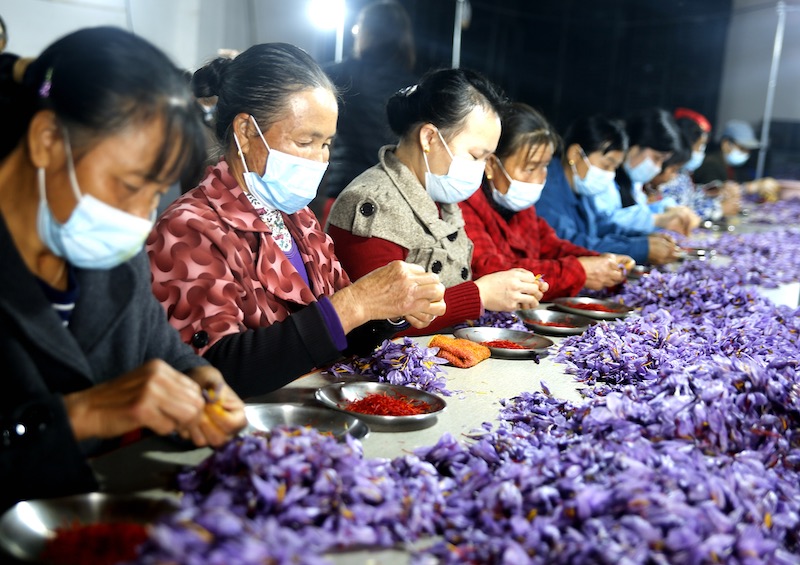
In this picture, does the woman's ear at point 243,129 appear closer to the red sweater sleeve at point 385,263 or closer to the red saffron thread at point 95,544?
the red sweater sleeve at point 385,263

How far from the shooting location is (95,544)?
46.6 inches

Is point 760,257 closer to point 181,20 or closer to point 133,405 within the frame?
point 181,20

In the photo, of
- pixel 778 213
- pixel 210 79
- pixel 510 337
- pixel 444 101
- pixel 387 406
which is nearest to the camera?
pixel 387 406

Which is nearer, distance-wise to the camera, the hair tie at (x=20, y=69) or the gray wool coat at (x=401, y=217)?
the hair tie at (x=20, y=69)

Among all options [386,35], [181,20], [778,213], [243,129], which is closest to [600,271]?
[386,35]

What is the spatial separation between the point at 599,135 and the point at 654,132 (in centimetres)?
142

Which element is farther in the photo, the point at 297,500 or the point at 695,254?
the point at 695,254

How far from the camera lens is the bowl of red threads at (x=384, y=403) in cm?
181

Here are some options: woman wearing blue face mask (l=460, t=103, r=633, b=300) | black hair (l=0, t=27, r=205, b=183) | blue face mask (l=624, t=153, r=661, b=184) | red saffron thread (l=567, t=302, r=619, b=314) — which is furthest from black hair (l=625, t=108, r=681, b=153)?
black hair (l=0, t=27, r=205, b=183)

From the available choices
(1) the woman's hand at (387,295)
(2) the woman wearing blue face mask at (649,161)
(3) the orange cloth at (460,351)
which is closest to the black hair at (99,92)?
(1) the woman's hand at (387,295)

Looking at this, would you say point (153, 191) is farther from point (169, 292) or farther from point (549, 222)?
point (549, 222)

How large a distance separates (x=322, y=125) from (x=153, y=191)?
98 cm

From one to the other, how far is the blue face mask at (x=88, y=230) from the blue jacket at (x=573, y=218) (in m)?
3.79

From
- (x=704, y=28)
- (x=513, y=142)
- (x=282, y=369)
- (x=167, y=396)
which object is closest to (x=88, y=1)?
(x=513, y=142)
